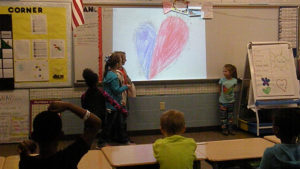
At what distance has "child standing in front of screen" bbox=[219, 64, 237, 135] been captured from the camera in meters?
5.64

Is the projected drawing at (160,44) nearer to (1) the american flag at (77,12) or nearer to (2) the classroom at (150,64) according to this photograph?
(2) the classroom at (150,64)

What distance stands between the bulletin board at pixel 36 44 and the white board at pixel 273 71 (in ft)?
9.44

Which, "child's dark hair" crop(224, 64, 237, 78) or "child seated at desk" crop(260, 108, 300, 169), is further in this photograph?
"child's dark hair" crop(224, 64, 237, 78)

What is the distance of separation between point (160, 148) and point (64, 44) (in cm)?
327

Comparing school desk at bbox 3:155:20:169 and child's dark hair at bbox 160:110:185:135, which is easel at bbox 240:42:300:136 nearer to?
child's dark hair at bbox 160:110:185:135

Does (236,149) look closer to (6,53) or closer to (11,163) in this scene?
(11,163)

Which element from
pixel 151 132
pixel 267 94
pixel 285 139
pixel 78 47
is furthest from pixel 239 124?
pixel 285 139

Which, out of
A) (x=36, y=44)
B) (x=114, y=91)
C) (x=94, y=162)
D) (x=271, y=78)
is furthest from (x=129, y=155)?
(x=271, y=78)

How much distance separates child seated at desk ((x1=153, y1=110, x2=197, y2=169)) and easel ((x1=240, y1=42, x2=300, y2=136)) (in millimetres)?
3243

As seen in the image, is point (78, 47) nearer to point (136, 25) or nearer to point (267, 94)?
point (136, 25)

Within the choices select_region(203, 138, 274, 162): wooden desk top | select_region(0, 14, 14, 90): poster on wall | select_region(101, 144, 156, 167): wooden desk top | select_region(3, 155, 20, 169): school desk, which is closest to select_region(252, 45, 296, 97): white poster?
select_region(203, 138, 274, 162): wooden desk top

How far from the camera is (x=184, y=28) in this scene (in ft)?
18.7

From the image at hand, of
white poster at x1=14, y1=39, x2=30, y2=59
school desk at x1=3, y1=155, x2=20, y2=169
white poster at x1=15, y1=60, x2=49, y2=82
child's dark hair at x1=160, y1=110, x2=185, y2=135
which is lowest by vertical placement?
school desk at x1=3, y1=155, x2=20, y2=169

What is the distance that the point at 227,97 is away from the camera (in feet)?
18.6
